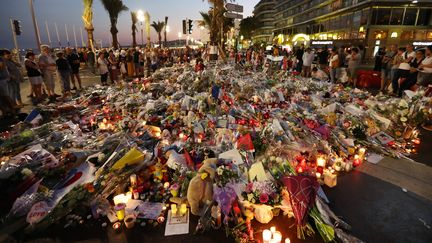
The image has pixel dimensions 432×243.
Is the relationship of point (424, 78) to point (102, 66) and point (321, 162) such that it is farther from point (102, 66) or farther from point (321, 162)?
point (102, 66)

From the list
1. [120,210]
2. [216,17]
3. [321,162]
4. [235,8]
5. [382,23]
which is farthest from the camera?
[382,23]

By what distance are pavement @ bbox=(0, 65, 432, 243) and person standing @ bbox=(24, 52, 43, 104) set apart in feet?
27.4

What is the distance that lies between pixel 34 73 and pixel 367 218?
11.5 metres

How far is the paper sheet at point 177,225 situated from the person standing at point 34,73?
9291 mm

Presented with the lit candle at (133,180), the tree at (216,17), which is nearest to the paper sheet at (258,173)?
the lit candle at (133,180)

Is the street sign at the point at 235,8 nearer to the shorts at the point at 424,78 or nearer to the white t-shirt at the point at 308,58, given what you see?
the white t-shirt at the point at 308,58

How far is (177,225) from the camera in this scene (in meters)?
3.30

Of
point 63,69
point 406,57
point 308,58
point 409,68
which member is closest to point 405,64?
point 409,68

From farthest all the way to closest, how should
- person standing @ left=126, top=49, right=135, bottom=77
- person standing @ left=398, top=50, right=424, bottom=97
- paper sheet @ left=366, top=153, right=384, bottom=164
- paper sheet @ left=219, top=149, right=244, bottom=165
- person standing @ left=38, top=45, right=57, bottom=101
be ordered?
person standing @ left=126, top=49, right=135, bottom=77 < person standing @ left=38, top=45, right=57, bottom=101 < person standing @ left=398, top=50, right=424, bottom=97 < paper sheet @ left=366, top=153, right=384, bottom=164 < paper sheet @ left=219, top=149, right=244, bottom=165

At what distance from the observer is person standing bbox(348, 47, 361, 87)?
461 inches

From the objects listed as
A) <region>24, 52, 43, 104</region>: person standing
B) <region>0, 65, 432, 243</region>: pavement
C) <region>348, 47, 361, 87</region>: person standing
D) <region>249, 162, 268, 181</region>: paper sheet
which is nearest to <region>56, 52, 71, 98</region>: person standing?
<region>24, 52, 43, 104</region>: person standing

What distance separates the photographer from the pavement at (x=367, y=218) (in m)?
3.10

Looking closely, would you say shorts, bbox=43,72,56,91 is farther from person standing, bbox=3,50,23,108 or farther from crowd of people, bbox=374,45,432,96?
crowd of people, bbox=374,45,432,96

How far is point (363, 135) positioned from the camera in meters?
5.72
